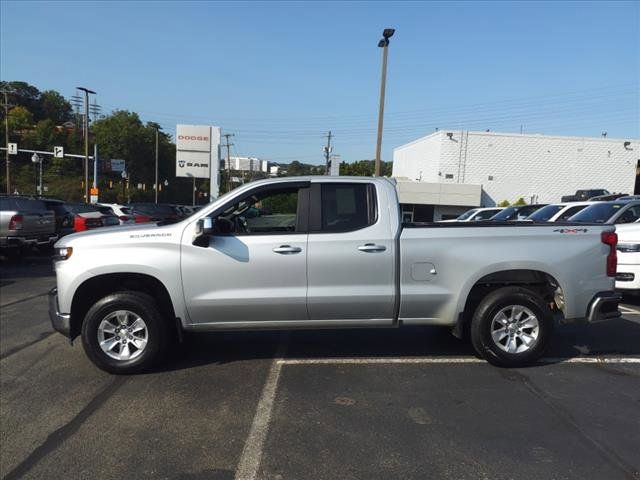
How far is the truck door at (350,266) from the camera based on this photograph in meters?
4.94

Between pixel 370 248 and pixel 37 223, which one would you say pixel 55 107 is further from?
pixel 370 248

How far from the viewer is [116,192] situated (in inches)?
3452

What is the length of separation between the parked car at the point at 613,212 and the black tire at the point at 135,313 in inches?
294

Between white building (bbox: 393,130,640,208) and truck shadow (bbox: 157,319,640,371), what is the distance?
38.8m

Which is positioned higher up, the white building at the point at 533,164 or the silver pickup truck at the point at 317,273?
the white building at the point at 533,164

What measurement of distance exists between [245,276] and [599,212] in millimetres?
8030

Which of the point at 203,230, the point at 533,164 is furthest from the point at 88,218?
the point at 533,164

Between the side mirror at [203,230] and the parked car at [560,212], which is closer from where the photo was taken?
the side mirror at [203,230]

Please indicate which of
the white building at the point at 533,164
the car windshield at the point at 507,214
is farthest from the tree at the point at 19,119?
the car windshield at the point at 507,214

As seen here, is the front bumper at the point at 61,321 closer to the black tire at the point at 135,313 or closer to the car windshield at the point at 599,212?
the black tire at the point at 135,313

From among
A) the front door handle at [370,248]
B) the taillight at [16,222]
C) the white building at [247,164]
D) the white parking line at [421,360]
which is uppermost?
the white building at [247,164]

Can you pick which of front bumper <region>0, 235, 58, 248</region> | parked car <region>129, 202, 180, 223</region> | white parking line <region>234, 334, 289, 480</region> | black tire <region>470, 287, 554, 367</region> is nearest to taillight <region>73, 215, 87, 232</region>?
front bumper <region>0, 235, 58, 248</region>

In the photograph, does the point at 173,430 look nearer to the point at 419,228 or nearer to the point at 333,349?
the point at 333,349

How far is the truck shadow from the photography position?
5.66 meters
